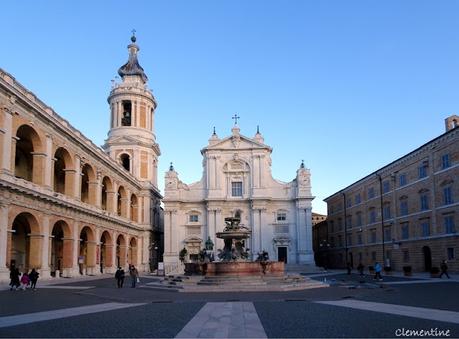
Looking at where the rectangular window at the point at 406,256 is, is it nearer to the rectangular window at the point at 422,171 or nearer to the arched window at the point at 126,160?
the rectangular window at the point at 422,171

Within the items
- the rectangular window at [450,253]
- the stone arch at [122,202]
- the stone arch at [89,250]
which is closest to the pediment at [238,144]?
the stone arch at [122,202]

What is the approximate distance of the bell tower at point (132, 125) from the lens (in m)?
73.4

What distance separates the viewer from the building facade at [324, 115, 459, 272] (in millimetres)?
41875

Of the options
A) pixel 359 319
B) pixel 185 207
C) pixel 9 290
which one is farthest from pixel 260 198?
pixel 359 319

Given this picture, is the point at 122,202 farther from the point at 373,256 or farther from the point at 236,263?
the point at 236,263

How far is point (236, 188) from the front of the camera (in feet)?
239

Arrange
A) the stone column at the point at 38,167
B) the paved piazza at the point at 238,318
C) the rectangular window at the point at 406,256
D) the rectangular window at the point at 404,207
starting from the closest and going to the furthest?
the paved piazza at the point at 238,318
the stone column at the point at 38,167
the rectangular window at the point at 406,256
the rectangular window at the point at 404,207

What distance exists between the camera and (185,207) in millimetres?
72125

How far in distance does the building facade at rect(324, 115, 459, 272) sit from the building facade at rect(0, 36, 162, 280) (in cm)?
3013

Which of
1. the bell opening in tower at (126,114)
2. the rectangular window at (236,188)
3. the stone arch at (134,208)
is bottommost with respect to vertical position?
the stone arch at (134,208)

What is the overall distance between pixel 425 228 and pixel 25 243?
36060mm

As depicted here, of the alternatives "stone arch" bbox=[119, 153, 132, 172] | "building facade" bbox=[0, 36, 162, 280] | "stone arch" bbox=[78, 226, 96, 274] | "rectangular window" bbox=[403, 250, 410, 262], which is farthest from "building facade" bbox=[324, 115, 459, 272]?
"stone arch" bbox=[119, 153, 132, 172]

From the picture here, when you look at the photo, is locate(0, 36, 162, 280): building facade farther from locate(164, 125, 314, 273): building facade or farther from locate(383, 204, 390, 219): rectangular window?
locate(383, 204, 390, 219): rectangular window

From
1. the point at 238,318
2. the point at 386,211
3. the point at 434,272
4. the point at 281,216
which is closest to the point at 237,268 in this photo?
the point at 238,318
